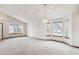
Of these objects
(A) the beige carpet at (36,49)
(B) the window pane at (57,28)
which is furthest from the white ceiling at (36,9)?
(A) the beige carpet at (36,49)

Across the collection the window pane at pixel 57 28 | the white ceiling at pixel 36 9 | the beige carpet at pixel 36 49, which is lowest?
the beige carpet at pixel 36 49

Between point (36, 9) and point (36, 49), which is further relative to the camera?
point (36, 49)

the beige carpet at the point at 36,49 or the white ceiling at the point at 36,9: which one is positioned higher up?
the white ceiling at the point at 36,9

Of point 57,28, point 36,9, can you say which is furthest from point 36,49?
point 36,9

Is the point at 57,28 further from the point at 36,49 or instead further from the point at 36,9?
the point at 36,9

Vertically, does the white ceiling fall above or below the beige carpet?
above

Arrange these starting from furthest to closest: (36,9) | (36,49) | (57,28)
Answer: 1. (57,28)
2. (36,49)
3. (36,9)

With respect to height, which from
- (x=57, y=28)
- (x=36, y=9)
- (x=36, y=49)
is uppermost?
(x=36, y=9)

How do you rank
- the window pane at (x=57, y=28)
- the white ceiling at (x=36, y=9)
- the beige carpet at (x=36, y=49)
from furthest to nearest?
1. the window pane at (x=57, y=28)
2. the beige carpet at (x=36, y=49)
3. the white ceiling at (x=36, y=9)

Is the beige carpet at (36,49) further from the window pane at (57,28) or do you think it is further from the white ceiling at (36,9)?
the white ceiling at (36,9)

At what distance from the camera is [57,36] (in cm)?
637

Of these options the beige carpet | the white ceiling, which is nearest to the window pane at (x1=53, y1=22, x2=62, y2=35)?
the beige carpet

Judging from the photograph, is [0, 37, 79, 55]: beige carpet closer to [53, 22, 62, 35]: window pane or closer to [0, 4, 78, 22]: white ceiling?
[53, 22, 62, 35]: window pane
